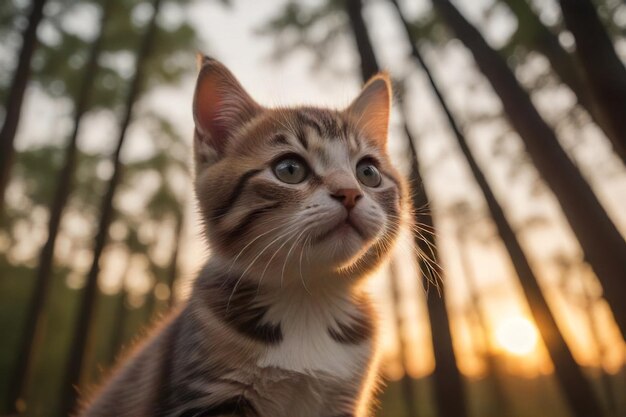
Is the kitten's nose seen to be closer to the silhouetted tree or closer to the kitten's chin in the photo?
the kitten's chin

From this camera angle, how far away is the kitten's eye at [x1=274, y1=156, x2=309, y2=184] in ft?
7.68

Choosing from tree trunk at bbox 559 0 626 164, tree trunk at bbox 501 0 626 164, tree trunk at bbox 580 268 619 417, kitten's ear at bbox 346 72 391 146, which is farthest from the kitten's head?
tree trunk at bbox 580 268 619 417

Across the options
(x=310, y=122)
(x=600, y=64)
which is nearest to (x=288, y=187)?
(x=310, y=122)

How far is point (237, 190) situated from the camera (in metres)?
2.38

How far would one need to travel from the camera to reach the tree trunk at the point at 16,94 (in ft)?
22.1

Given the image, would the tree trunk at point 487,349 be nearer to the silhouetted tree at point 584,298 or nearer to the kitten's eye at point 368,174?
the silhouetted tree at point 584,298

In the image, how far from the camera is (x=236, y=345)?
2.14 metres

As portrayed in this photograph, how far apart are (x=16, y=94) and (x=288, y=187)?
22.5ft

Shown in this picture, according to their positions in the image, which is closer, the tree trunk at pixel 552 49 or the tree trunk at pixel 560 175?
the tree trunk at pixel 560 175

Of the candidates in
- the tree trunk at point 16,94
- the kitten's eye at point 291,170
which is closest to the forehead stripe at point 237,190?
the kitten's eye at point 291,170

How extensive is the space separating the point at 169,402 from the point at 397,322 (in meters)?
15.9

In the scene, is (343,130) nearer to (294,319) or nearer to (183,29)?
(294,319)

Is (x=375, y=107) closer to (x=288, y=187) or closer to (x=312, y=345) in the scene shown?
(x=288, y=187)

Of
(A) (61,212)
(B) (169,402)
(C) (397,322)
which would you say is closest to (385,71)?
(B) (169,402)
